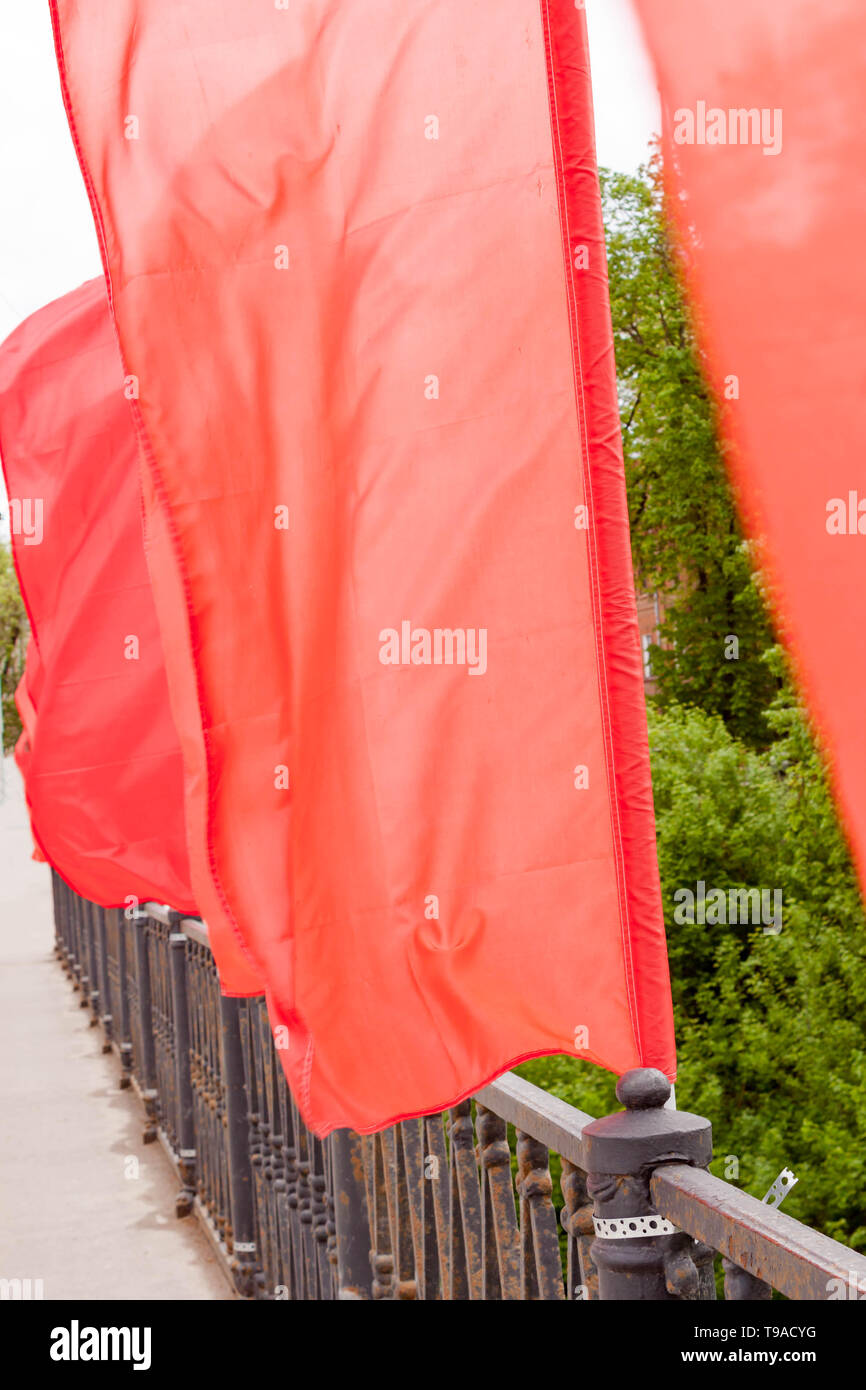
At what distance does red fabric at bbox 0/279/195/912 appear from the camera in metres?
5.43

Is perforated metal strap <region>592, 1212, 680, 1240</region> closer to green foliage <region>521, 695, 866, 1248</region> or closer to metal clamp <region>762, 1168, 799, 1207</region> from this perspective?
metal clamp <region>762, 1168, 799, 1207</region>

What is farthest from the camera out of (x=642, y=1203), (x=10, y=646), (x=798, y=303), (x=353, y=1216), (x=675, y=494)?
(x=10, y=646)

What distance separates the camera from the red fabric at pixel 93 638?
17.8 feet

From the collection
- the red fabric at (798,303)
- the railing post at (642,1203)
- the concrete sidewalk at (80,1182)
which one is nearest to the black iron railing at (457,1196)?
the railing post at (642,1203)

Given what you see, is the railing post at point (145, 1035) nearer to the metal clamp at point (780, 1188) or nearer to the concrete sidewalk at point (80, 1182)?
the concrete sidewalk at point (80, 1182)

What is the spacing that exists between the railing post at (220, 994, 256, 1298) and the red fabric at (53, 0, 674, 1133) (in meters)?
2.13

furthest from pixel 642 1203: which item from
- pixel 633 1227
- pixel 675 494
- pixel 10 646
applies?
pixel 10 646

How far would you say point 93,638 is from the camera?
557 cm

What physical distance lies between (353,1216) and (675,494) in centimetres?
2248

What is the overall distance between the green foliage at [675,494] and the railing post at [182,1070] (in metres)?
19.4

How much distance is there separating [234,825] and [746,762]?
1615 centimetres

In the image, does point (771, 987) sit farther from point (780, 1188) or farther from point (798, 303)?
point (798, 303)

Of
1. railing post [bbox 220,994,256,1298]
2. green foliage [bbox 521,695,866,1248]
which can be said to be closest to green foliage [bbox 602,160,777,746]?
green foliage [bbox 521,695,866,1248]
